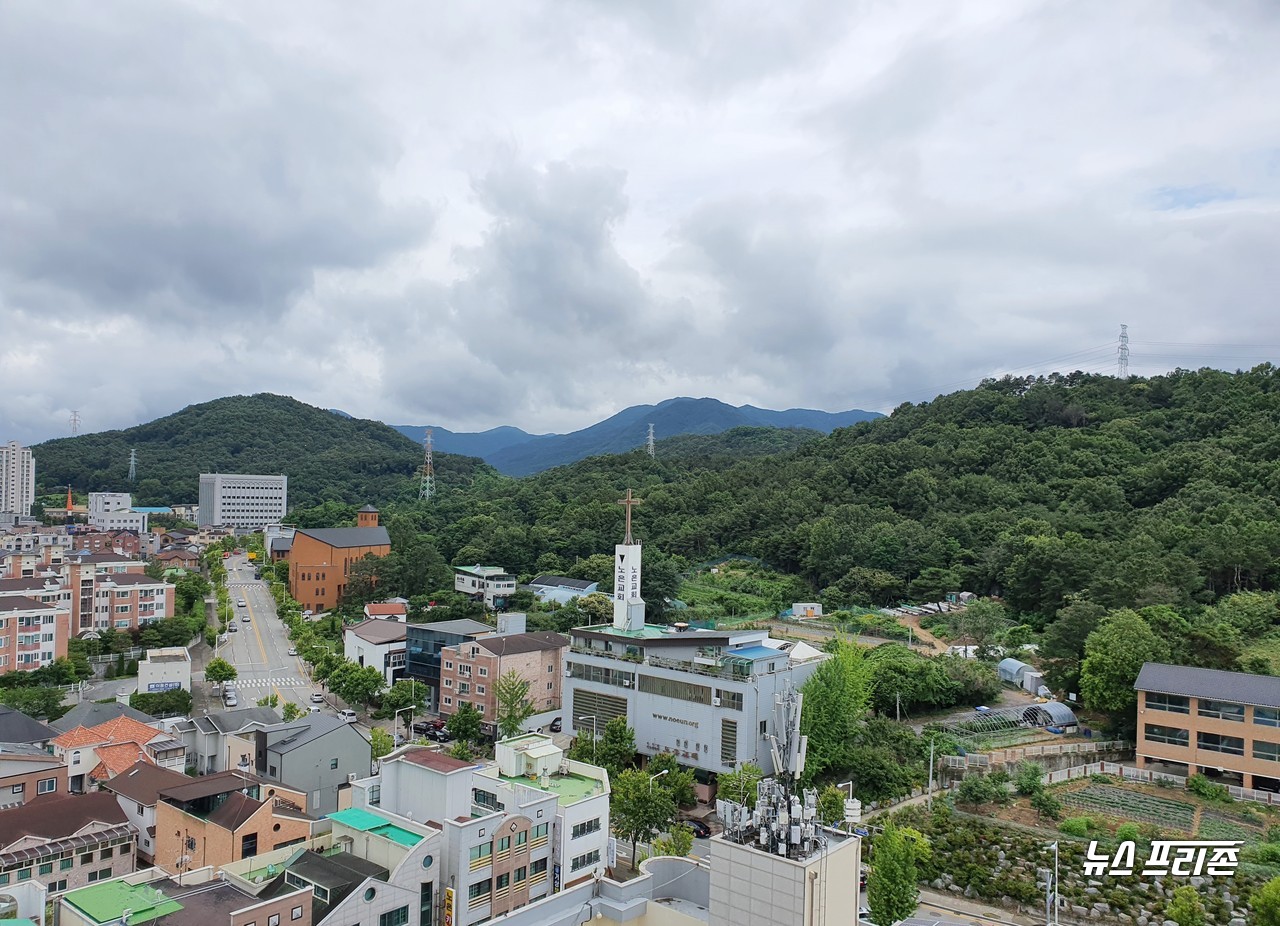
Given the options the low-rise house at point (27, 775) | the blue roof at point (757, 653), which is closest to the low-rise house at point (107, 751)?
the low-rise house at point (27, 775)

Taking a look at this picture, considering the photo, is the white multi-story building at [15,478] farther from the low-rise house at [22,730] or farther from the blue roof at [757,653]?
the blue roof at [757,653]

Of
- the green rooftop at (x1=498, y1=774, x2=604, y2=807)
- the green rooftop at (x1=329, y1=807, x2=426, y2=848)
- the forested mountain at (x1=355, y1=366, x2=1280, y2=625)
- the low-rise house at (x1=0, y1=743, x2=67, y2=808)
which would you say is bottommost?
the low-rise house at (x1=0, y1=743, x2=67, y2=808)

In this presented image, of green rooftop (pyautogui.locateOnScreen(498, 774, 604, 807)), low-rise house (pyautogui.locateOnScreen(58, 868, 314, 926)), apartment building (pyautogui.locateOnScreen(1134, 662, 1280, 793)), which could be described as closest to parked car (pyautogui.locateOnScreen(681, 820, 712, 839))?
green rooftop (pyautogui.locateOnScreen(498, 774, 604, 807))

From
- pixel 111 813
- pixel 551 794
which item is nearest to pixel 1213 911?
pixel 551 794

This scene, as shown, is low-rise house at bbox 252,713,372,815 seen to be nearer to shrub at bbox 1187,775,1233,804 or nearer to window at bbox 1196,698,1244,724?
shrub at bbox 1187,775,1233,804

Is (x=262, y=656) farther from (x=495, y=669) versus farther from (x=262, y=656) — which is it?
(x=495, y=669)

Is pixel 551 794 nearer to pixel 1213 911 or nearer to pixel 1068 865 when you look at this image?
pixel 1068 865
